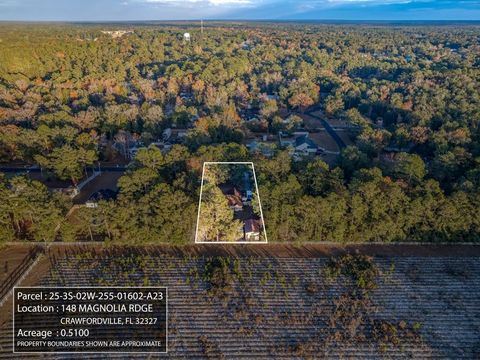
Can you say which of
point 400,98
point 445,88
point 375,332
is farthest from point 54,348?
point 445,88

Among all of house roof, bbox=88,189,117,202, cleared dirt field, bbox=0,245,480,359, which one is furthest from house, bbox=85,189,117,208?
cleared dirt field, bbox=0,245,480,359

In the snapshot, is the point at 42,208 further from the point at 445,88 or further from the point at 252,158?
the point at 445,88

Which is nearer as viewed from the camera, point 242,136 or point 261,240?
point 261,240

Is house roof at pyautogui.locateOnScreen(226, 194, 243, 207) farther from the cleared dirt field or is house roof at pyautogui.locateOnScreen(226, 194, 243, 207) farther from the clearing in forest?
the cleared dirt field

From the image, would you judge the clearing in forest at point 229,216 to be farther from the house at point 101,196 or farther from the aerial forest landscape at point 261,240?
the house at point 101,196

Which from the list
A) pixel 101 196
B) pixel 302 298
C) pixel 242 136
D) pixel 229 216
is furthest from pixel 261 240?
pixel 242 136

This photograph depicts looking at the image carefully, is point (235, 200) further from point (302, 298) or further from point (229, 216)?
point (302, 298)
